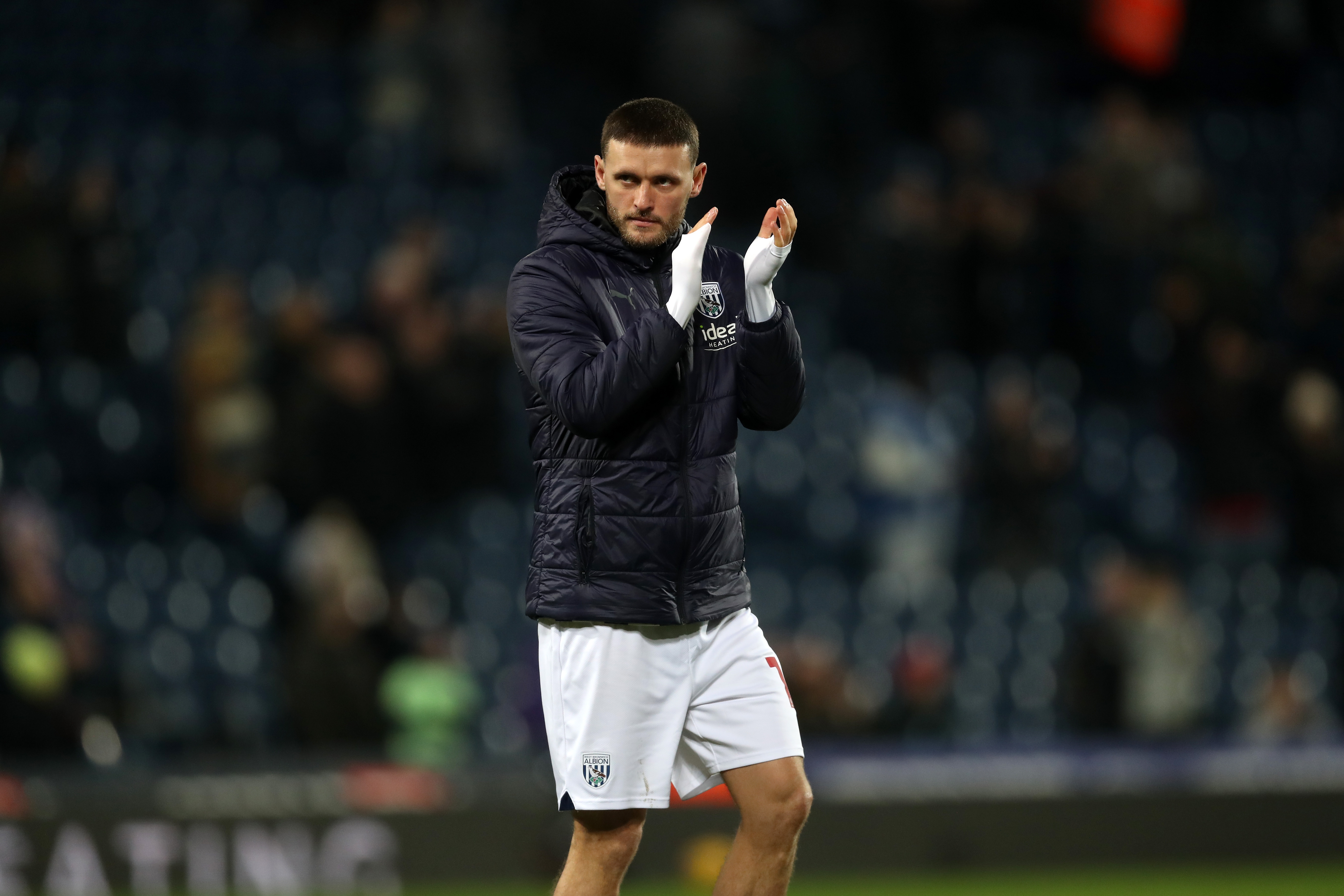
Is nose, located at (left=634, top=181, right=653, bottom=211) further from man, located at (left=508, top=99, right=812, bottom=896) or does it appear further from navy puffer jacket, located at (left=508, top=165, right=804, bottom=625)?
navy puffer jacket, located at (left=508, top=165, right=804, bottom=625)

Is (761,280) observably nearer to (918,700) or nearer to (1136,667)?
(918,700)

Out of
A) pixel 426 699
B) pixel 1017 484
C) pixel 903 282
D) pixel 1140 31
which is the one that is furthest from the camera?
pixel 1140 31

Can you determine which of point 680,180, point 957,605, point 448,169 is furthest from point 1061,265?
point 680,180

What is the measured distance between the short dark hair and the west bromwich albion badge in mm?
1378

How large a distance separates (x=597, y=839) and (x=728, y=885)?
0.32 m

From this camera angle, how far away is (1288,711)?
10.3m

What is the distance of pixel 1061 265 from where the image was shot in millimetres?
12148

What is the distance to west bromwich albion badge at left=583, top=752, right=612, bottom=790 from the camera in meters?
4.38

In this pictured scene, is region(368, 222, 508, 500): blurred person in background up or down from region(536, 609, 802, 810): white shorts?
up

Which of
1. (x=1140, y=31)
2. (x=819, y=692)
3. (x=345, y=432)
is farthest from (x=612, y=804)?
(x=1140, y=31)

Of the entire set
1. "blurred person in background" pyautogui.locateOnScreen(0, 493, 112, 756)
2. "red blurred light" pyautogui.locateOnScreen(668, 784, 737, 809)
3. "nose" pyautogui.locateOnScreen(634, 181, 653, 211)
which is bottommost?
"red blurred light" pyautogui.locateOnScreen(668, 784, 737, 809)

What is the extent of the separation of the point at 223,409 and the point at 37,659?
176 cm

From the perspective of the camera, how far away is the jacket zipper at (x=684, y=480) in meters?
4.40

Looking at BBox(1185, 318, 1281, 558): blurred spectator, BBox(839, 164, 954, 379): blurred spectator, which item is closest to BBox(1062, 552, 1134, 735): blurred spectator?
BBox(1185, 318, 1281, 558): blurred spectator
